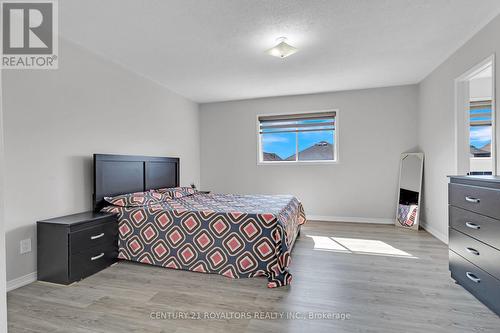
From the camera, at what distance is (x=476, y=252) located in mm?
1960

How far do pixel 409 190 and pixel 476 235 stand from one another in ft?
8.39

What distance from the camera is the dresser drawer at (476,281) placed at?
1.76m

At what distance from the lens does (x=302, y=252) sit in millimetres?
3090

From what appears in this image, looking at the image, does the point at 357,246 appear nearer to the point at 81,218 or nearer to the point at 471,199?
the point at 471,199

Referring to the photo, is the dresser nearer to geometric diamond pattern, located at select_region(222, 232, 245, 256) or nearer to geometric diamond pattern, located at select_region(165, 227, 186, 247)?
geometric diamond pattern, located at select_region(222, 232, 245, 256)

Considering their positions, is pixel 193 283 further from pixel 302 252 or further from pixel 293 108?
pixel 293 108

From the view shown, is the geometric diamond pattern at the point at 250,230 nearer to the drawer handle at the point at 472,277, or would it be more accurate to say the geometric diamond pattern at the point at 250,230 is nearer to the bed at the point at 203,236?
the bed at the point at 203,236

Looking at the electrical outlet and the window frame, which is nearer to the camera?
the electrical outlet

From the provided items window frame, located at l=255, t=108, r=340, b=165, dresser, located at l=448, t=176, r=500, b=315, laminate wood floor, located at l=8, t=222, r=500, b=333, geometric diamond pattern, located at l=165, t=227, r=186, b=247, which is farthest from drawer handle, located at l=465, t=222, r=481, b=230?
window frame, located at l=255, t=108, r=340, b=165

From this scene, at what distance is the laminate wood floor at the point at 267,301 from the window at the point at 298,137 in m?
2.54

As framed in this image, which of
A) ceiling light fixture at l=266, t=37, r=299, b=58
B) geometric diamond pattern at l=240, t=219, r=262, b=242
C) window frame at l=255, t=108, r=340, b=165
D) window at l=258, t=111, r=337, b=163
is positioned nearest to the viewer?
geometric diamond pattern at l=240, t=219, r=262, b=242

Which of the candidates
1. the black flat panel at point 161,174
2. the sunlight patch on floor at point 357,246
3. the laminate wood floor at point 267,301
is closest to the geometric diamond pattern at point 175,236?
the laminate wood floor at point 267,301

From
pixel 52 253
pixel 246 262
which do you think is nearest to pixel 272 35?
pixel 246 262

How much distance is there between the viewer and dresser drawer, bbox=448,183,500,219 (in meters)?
1.77
